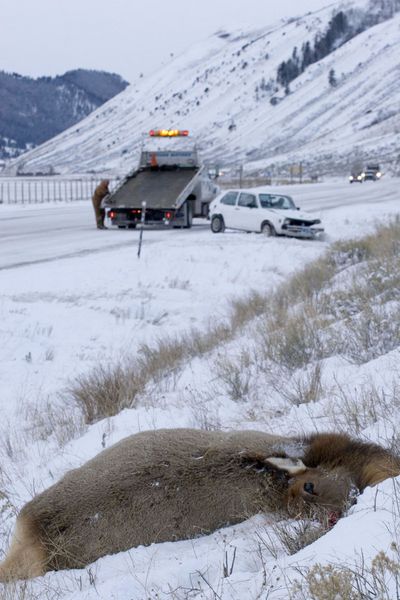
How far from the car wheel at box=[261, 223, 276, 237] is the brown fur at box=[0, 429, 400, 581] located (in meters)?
19.2

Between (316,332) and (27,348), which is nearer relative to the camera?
(316,332)

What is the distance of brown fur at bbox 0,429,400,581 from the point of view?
11.0ft

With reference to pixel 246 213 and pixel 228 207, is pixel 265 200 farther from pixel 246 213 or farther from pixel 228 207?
pixel 228 207

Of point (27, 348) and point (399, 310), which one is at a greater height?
point (399, 310)

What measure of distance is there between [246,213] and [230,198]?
959mm

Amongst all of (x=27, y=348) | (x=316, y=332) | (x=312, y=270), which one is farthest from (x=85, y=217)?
(x=316, y=332)

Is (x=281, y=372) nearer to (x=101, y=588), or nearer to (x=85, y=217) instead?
(x=101, y=588)

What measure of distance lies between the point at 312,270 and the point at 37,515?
10650mm

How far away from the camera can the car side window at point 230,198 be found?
23844mm

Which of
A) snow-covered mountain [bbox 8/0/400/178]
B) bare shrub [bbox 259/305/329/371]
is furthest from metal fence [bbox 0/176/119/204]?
bare shrub [bbox 259/305/329/371]

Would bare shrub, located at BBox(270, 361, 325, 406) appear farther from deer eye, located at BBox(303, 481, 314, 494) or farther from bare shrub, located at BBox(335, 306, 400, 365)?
deer eye, located at BBox(303, 481, 314, 494)

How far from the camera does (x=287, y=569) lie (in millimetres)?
2742

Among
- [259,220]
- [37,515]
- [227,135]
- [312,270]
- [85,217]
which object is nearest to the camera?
[37,515]

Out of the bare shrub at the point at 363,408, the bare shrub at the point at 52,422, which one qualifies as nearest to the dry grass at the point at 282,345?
the bare shrub at the point at 52,422
